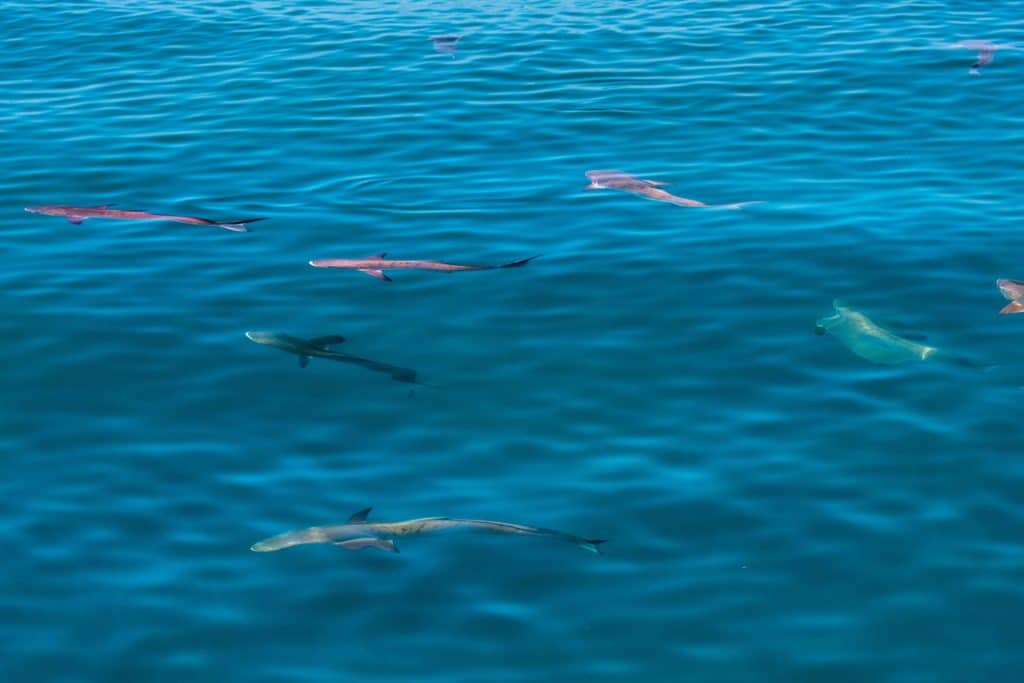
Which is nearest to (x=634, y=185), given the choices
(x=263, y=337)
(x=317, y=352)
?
(x=317, y=352)

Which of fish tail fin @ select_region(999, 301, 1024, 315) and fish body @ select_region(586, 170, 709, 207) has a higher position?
fish body @ select_region(586, 170, 709, 207)

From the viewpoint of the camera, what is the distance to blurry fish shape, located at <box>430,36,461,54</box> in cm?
1877

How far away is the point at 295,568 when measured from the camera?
6.69m

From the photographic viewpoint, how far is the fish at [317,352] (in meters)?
8.71

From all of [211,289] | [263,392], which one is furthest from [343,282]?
[263,392]

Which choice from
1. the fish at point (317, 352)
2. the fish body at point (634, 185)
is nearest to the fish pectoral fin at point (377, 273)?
the fish at point (317, 352)

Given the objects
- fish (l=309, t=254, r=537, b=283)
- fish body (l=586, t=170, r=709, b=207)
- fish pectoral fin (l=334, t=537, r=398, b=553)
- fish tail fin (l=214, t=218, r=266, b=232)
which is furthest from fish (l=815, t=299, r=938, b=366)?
fish tail fin (l=214, t=218, r=266, b=232)

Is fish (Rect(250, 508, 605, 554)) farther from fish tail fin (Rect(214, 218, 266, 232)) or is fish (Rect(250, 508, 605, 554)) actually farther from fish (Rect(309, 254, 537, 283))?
fish tail fin (Rect(214, 218, 266, 232))

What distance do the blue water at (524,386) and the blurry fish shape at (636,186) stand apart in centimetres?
18

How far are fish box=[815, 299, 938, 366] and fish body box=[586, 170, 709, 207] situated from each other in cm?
308

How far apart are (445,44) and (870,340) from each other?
1165 cm

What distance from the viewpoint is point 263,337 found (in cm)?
891

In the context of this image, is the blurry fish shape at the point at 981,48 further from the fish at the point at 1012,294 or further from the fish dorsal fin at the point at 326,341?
the fish dorsal fin at the point at 326,341

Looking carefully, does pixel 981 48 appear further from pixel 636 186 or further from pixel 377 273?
pixel 377 273
